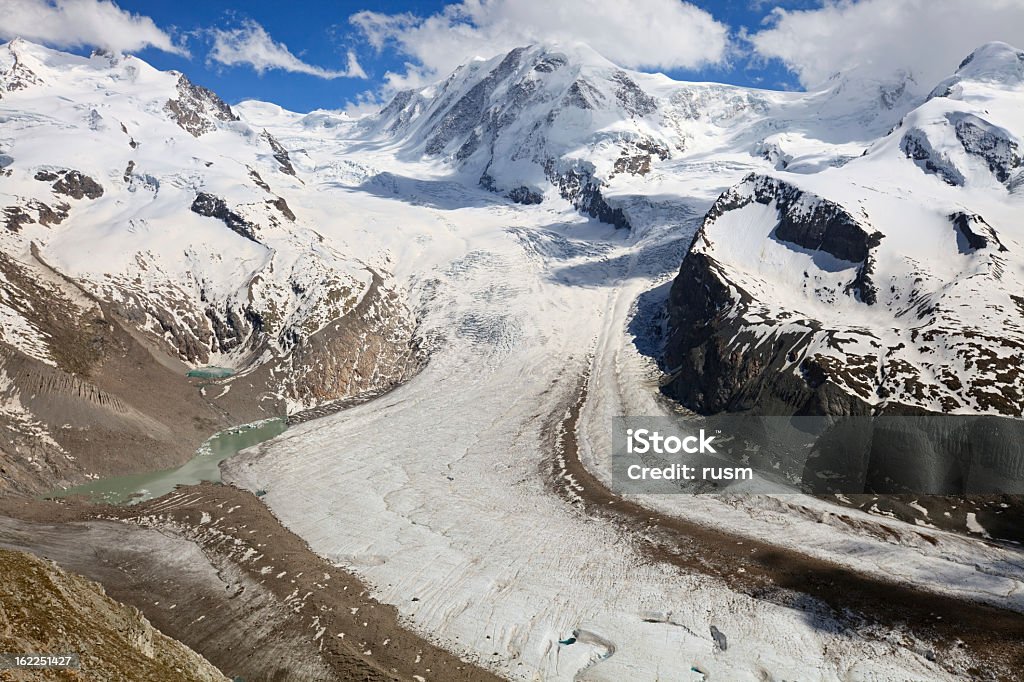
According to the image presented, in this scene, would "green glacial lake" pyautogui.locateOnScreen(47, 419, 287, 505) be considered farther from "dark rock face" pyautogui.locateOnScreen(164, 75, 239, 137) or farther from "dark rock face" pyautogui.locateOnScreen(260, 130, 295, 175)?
"dark rock face" pyautogui.locateOnScreen(164, 75, 239, 137)

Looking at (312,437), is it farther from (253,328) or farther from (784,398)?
(784,398)

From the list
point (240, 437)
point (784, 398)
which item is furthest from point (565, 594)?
point (240, 437)

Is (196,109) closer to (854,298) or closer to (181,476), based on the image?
(181,476)

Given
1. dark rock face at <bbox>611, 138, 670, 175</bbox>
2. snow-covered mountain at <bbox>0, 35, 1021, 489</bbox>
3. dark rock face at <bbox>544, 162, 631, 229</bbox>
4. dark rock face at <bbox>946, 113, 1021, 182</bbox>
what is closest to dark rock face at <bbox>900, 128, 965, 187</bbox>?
snow-covered mountain at <bbox>0, 35, 1021, 489</bbox>

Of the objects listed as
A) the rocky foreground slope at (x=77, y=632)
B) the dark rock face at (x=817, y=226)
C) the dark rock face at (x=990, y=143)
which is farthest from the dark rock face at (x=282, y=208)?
the dark rock face at (x=990, y=143)

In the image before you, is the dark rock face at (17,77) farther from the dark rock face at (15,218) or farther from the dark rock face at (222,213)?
the dark rock face at (222,213)
